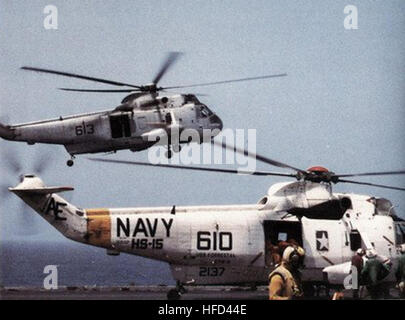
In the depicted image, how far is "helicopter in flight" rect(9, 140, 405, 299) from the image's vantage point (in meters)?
14.5

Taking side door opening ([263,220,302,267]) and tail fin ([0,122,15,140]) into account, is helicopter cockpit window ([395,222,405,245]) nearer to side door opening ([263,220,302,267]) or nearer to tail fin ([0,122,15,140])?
side door opening ([263,220,302,267])

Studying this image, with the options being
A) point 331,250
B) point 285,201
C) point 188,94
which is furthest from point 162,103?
point 331,250

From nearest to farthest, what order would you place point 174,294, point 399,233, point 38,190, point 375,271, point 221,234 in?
point 375,271, point 38,190, point 174,294, point 221,234, point 399,233

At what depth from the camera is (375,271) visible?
13.3m

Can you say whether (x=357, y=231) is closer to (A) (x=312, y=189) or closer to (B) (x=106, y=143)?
(A) (x=312, y=189)

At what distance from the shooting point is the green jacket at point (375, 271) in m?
13.2

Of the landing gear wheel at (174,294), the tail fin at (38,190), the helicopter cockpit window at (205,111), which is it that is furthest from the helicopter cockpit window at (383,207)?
the tail fin at (38,190)

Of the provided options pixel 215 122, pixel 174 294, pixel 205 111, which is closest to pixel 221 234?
pixel 174 294

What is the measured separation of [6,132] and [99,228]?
3191mm

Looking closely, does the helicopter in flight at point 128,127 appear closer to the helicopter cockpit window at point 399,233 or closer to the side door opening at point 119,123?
the side door opening at point 119,123

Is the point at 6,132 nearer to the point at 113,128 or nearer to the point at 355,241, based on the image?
the point at 113,128

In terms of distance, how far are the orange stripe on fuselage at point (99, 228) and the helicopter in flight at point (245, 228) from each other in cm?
2

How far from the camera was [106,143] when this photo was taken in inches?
649
